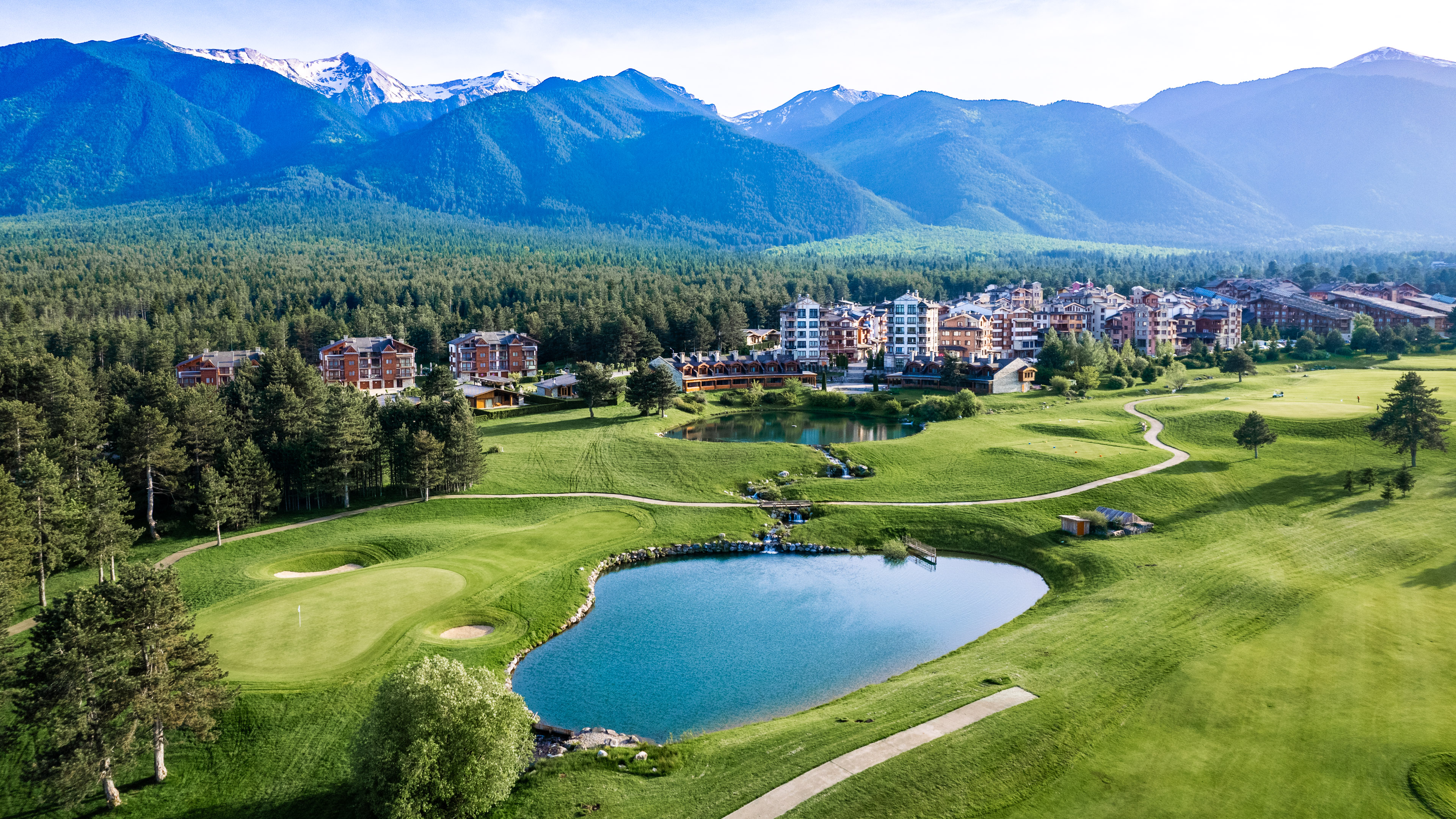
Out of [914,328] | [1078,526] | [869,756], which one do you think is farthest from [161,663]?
[914,328]

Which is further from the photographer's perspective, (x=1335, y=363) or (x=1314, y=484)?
(x=1335, y=363)

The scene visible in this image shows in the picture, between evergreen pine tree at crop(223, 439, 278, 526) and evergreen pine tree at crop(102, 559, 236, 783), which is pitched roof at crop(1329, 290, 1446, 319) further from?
evergreen pine tree at crop(102, 559, 236, 783)

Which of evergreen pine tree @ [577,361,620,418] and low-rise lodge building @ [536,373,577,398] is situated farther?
low-rise lodge building @ [536,373,577,398]

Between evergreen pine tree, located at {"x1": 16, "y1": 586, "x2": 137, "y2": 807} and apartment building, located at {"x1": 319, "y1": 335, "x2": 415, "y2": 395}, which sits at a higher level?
apartment building, located at {"x1": 319, "y1": 335, "x2": 415, "y2": 395}

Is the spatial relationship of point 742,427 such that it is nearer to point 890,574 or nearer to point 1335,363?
point 890,574

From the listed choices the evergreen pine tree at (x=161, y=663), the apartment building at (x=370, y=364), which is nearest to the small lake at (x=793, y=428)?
the apartment building at (x=370, y=364)

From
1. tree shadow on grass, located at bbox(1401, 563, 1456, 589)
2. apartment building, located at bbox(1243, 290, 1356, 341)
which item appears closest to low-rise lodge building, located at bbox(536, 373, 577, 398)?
tree shadow on grass, located at bbox(1401, 563, 1456, 589)

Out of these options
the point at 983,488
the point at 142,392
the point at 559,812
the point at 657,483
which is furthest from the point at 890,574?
the point at 142,392

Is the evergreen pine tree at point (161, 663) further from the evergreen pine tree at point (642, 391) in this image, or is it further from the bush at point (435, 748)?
the evergreen pine tree at point (642, 391)
